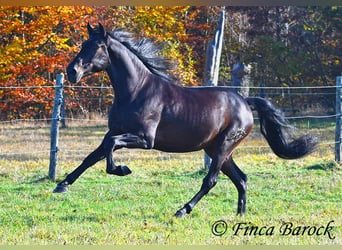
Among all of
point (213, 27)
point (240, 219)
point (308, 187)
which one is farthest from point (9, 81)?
point (240, 219)

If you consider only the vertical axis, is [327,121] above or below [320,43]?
below

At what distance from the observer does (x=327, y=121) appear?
21.0 meters

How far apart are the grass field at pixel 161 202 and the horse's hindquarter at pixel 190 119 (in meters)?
0.76

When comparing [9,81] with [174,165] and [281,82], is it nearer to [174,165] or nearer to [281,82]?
[174,165]

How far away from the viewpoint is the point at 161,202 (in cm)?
790

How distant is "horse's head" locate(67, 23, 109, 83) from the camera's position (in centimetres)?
646

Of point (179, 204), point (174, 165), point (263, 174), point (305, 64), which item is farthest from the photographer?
point (305, 64)

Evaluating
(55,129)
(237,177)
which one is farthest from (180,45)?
(237,177)

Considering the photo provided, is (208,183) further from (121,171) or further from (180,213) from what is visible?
(121,171)

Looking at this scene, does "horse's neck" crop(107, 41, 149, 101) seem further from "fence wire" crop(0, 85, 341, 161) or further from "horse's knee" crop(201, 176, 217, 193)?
"fence wire" crop(0, 85, 341, 161)

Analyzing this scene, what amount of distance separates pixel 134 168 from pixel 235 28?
15851 mm

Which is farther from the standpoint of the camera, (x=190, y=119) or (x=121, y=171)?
(x=190, y=119)

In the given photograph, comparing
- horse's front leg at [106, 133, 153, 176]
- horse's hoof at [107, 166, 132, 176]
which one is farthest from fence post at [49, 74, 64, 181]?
horse's hoof at [107, 166, 132, 176]

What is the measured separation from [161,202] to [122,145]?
1745 mm
